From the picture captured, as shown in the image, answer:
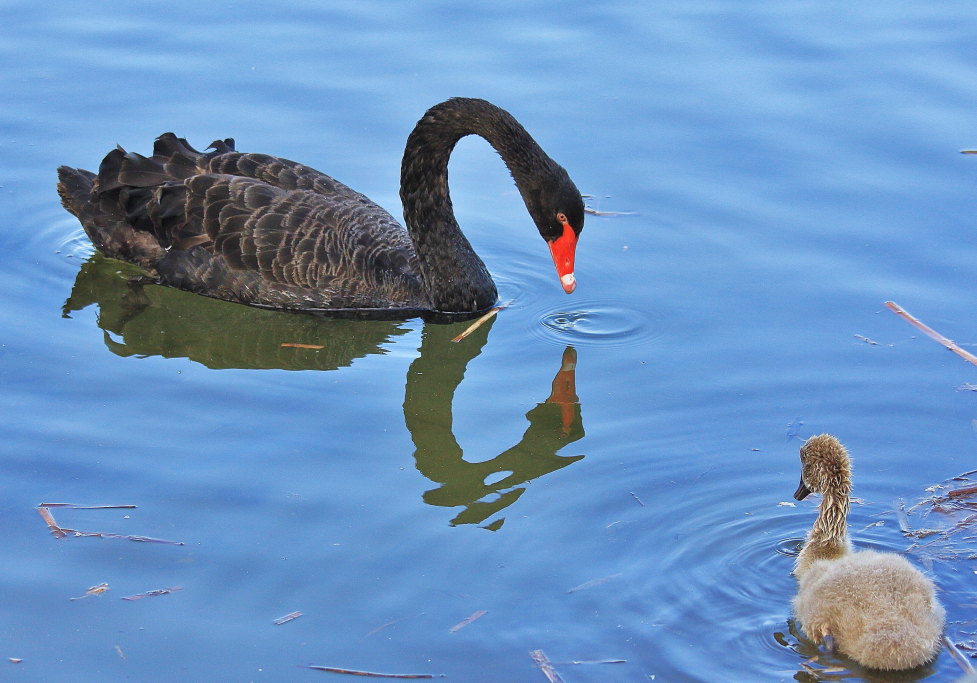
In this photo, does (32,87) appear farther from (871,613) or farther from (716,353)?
(871,613)

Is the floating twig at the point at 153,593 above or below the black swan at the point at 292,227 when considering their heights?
below

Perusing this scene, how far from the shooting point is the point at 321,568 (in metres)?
5.05

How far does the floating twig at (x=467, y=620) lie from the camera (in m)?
4.71

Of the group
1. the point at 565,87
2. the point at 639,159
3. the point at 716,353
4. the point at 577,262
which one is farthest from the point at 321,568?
the point at 565,87

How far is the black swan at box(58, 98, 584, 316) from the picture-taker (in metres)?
7.48

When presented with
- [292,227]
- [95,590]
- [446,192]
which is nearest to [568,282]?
[446,192]

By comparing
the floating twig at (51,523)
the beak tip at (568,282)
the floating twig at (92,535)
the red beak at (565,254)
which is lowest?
the floating twig at (92,535)

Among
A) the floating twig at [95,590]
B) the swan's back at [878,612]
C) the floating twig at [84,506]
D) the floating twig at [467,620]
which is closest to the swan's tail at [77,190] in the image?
the floating twig at [84,506]

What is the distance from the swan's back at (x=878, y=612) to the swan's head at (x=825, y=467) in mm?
389

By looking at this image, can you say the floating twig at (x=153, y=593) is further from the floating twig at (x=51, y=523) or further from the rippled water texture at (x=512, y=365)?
the floating twig at (x=51, y=523)

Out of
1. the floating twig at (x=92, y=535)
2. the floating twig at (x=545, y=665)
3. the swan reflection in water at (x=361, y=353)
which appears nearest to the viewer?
the floating twig at (x=545, y=665)

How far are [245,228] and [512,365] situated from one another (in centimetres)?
190

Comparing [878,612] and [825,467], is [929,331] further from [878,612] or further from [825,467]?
[878,612]

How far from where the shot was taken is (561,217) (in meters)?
6.99
